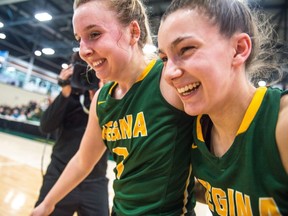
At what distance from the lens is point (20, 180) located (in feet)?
12.4

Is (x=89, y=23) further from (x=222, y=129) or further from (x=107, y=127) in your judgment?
(x=222, y=129)

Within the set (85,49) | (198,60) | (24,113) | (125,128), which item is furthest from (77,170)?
(24,113)

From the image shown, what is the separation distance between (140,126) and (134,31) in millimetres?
352

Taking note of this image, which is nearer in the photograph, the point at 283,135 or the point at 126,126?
the point at 283,135

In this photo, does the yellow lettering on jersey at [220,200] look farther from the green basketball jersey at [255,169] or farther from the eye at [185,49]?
the eye at [185,49]

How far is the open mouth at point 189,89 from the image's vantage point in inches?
26.3

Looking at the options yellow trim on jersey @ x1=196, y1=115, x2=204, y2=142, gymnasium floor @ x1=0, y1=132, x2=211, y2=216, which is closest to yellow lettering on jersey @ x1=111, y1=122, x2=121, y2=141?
yellow trim on jersey @ x1=196, y1=115, x2=204, y2=142

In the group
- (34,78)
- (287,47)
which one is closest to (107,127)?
(287,47)

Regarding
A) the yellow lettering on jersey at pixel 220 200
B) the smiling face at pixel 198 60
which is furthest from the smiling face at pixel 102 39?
the yellow lettering on jersey at pixel 220 200

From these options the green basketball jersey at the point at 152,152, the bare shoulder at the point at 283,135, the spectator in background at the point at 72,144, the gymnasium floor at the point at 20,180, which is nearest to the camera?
the bare shoulder at the point at 283,135

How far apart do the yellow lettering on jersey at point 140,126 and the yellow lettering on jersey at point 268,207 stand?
376mm

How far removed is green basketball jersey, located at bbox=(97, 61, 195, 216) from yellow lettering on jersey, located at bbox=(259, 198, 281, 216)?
27 cm

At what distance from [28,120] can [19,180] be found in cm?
534

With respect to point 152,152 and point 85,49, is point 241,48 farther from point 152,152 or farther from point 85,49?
point 85,49
